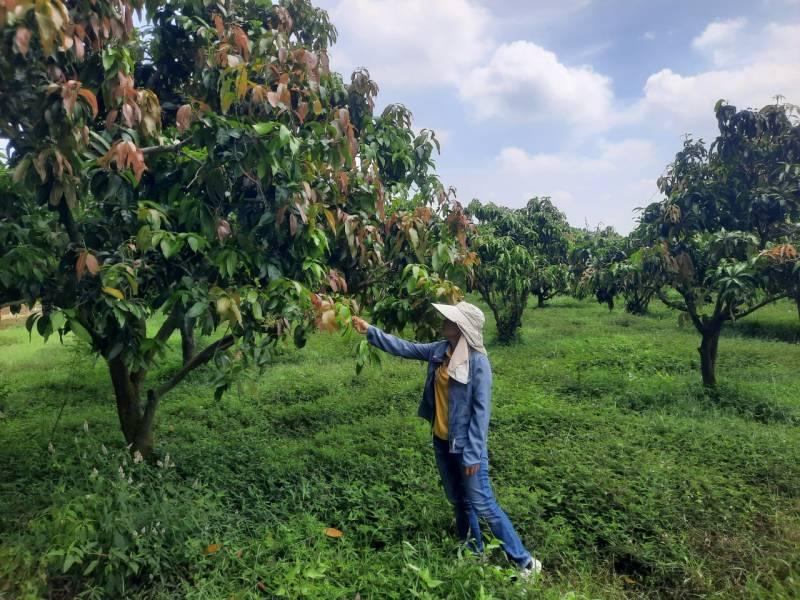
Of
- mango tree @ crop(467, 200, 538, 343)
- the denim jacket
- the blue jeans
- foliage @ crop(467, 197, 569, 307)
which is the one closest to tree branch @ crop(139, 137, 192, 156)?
the denim jacket

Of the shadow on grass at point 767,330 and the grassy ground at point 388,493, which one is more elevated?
the shadow on grass at point 767,330

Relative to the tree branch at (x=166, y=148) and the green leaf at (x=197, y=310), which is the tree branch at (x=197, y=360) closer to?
the green leaf at (x=197, y=310)

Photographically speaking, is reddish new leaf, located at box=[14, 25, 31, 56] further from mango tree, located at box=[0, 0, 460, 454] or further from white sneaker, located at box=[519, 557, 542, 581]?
white sneaker, located at box=[519, 557, 542, 581]

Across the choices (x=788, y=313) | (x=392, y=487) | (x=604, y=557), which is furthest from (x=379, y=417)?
(x=788, y=313)

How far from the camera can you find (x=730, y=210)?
19.8 ft

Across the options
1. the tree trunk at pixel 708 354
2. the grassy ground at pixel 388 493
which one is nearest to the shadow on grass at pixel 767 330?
the grassy ground at pixel 388 493

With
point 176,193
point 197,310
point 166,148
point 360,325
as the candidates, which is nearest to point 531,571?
point 360,325

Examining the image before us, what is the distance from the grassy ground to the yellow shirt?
2.04ft

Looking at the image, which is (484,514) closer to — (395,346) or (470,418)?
(470,418)

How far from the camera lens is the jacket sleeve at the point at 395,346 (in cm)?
320

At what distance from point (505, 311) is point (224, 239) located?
8.01 metres

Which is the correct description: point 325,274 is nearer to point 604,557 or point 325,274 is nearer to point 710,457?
point 604,557

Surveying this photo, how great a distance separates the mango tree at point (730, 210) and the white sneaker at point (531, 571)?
3479mm

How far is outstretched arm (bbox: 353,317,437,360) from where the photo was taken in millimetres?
3158
